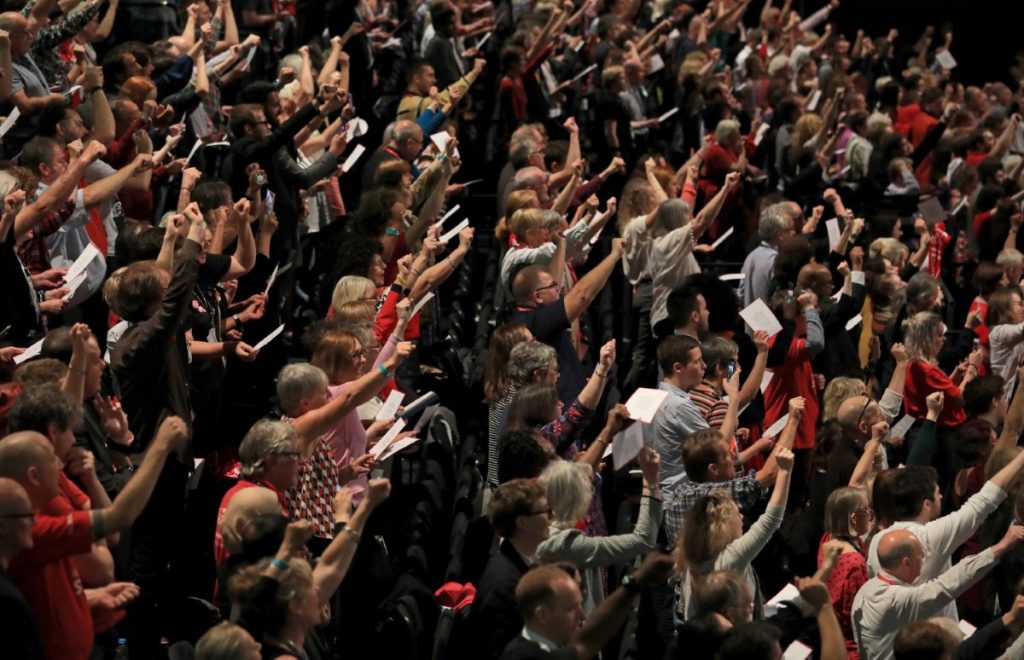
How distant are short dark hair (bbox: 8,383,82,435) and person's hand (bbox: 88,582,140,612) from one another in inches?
19.7

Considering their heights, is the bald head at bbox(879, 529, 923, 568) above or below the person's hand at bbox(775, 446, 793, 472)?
below

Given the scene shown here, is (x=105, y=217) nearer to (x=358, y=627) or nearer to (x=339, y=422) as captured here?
(x=339, y=422)

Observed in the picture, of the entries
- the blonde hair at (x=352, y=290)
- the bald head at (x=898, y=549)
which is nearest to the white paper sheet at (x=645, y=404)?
the bald head at (x=898, y=549)

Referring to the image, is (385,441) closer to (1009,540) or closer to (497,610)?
(497,610)

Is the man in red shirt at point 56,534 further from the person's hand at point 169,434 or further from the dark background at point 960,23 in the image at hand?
the dark background at point 960,23

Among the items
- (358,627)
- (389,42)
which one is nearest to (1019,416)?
(358,627)

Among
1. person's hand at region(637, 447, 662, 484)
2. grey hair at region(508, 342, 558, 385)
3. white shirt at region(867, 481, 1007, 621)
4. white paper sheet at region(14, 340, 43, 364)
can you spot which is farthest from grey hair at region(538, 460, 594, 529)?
white paper sheet at region(14, 340, 43, 364)

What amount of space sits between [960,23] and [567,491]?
56.7 ft

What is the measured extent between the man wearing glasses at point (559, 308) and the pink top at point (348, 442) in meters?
1.16

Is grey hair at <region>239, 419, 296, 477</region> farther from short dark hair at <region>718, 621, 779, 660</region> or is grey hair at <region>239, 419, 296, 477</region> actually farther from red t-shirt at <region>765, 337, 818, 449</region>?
red t-shirt at <region>765, 337, 818, 449</region>

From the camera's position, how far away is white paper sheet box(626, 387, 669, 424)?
5.68 m

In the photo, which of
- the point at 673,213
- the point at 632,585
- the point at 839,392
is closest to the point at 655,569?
the point at 632,585

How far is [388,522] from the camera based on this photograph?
6727mm

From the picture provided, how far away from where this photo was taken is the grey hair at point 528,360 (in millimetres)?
6633
